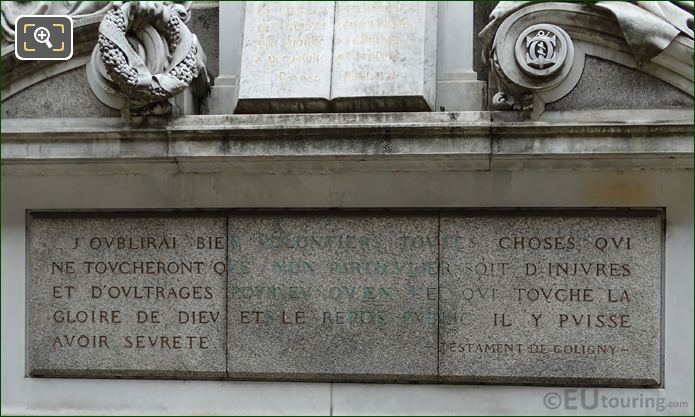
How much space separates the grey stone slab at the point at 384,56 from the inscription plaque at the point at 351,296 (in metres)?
1.01

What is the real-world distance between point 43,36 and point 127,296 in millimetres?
2445

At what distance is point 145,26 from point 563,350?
4551 millimetres

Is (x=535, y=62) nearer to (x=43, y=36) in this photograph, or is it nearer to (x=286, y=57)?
(x=286, y=57)

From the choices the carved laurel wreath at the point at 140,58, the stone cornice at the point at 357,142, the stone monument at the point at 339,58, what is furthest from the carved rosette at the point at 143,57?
the stone monument at the point at 339,58

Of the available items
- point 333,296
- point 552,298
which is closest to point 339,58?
point 333,296

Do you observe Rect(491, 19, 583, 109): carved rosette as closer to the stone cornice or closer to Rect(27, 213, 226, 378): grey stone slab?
the stone cornice

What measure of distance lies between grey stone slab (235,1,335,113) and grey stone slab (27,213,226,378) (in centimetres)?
123

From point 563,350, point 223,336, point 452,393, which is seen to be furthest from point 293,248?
point 563,350

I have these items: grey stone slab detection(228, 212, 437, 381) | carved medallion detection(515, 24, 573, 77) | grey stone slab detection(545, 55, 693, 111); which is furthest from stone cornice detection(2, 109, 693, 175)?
grey stone slab detection(228, 212, 437, 381)

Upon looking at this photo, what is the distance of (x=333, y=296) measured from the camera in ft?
24.0

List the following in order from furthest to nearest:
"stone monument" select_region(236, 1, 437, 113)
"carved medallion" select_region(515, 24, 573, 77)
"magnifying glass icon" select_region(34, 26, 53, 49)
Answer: "magnifying glass icon" select_region(34, 26, 53, 49) < "stone monument" select_region(236, 1, 437, 113) < "carved medallion" select_region(515, 24, 573, 77)

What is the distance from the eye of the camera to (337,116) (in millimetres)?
7051

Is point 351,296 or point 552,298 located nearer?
point 552,298

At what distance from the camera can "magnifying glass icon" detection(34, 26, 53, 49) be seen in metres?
7.36
